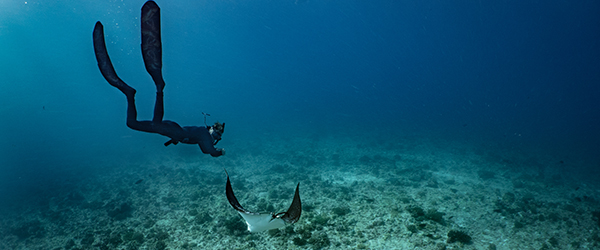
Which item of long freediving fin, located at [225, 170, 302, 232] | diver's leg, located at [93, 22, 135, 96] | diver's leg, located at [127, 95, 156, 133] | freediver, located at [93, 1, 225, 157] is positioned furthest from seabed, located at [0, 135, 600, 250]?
diver's leg, located at [93, 22, 135, 96]

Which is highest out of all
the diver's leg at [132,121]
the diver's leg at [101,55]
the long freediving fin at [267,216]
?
the diver's leg at [101,55]

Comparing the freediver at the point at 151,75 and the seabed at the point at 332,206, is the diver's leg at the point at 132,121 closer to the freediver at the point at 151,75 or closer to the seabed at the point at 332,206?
the freediver at the point at 151,75

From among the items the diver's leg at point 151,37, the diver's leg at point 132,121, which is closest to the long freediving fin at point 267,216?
the diver's leg at point 132,121

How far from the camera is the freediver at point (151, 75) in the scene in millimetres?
3873

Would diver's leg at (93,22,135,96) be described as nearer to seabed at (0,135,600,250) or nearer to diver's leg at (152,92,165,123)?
diver's leg at (152,92,165,123)

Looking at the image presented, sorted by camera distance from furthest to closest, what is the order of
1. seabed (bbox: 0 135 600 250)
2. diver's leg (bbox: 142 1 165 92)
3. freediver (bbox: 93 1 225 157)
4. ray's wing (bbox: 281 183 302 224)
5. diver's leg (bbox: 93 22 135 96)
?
seabed (bbox: 0 135 600 250) → diver's leg (bbox: 93 22 135 96) → freediver (bbox: 93 1 225 157) → diver's leg (bbox: 142 1 165 92) → ray's wing (bbox: 281 183 302 224)

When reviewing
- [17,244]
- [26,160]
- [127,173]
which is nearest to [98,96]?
[26,160]

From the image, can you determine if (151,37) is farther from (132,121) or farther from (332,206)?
(332,206)

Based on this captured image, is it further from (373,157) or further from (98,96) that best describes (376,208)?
(98,96)

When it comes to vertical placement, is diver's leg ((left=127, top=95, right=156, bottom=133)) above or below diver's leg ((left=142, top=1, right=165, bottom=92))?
below

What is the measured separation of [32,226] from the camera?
35.9 ft

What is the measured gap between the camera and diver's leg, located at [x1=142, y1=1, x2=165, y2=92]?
374 cm

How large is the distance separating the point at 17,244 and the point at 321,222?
12.8 m

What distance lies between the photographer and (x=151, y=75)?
14.8ft
